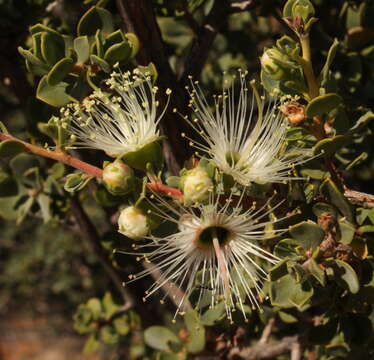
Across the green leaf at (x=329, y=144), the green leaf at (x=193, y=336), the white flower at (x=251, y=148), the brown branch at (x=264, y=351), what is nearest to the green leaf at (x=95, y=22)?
the white flower at (x=251, y=148)

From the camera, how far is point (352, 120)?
1607mm

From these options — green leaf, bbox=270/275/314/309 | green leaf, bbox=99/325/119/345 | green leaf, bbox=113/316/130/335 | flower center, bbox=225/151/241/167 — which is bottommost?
green leaf, bbox=99/325/119/345

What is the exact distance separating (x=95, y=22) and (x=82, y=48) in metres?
0.10

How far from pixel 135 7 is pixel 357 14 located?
30.7 inches

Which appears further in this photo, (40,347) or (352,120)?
(40,347)

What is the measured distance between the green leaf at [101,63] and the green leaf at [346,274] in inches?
27.4

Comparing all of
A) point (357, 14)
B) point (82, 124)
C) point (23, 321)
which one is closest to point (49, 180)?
point (82, 124)

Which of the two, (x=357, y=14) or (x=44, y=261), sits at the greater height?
(x=357, y=14)

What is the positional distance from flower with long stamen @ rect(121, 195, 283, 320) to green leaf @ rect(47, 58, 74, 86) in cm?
40

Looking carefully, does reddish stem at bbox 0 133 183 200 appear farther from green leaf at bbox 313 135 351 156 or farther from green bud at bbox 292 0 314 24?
green bud at bbox 292 0 314 24

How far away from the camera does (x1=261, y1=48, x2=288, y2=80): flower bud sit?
3.87 ft

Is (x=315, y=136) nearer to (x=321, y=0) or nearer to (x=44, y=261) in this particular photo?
(x=321, y=0)

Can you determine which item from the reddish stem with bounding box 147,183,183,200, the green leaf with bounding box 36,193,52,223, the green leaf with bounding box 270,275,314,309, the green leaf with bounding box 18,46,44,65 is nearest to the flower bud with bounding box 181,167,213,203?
the reddish stem with bounding box 147,183,183,200

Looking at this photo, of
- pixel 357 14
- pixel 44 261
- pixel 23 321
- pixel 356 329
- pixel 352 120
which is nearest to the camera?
pixel 356 329
